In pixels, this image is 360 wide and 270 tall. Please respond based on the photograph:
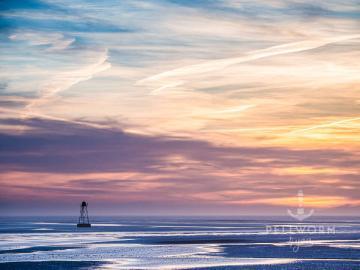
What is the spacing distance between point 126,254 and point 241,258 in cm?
1194

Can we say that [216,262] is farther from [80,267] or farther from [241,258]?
[80,267]

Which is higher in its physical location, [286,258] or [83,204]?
[83,204]

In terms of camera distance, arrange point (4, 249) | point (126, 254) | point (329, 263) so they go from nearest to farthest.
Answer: point (329, 263), point (126, 254), point (4, 249)

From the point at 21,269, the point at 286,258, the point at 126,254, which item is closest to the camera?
the point at 21,269

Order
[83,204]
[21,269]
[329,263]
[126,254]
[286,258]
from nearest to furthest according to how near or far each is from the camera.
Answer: [21,269] < [329,263] < [286,258] < [126,254] < [83,204]

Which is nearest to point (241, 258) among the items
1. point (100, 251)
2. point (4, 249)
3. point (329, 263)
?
point (329, 263)

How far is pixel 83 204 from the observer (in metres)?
134

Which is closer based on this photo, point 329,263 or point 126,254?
point 329,263

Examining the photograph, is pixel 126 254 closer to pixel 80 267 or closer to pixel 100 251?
pixel 100 251

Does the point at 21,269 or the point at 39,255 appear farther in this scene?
the point at 39,255

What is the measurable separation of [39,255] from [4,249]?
33.0 feet

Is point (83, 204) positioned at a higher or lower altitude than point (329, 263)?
higher

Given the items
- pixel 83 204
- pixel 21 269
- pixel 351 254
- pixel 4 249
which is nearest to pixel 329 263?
pixel 351 254

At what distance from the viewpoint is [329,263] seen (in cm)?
5522
